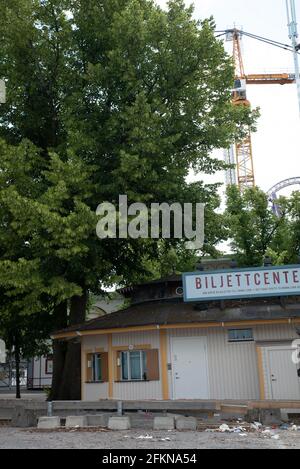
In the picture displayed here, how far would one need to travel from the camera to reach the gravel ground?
473 inches

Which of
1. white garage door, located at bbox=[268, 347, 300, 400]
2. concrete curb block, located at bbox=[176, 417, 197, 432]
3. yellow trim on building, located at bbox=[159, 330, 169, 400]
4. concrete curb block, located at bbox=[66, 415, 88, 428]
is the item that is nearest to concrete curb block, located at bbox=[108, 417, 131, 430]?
concrete curb block, located at bbox=[66, 415, 88, 428]

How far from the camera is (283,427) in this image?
592 inches

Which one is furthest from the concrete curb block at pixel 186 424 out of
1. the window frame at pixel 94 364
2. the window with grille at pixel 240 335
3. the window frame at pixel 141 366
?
the window frame at pixel 94 364

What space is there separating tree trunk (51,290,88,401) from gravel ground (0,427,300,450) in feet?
29.2

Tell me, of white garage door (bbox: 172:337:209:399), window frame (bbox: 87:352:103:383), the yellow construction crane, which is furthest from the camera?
the yellow construction crane

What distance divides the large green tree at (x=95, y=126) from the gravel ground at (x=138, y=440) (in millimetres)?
6441

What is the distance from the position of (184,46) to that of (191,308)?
11224 millimetres

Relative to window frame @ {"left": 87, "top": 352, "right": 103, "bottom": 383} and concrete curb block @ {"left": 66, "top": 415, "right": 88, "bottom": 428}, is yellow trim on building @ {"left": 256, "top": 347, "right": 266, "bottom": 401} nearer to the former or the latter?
window frame @ {"left": 87, "top": 352, "right": 103, "bottom": 383}

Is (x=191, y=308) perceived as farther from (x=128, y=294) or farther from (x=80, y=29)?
(x=80, y=29)

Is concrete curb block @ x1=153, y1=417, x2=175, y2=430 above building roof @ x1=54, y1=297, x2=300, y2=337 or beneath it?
beneath

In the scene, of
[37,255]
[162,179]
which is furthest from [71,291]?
[162,179]

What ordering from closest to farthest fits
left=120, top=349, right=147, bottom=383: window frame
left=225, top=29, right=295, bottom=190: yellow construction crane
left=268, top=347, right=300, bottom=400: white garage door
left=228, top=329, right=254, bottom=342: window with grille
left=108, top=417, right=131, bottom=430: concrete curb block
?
left=108, top=417, right=131, bottom=430: concrete curb block, left=268, top=347, right=300, bottom=400: white garage door, left=228, top=329, right=254, bottom=342: window with grille, left=120, top=349, right=147, bottom=383: window frame, left=225, top=29, right=295, bottom=190: yellow construction crane

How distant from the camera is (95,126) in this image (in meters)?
23.7

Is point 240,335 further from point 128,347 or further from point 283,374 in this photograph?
point 128,347
